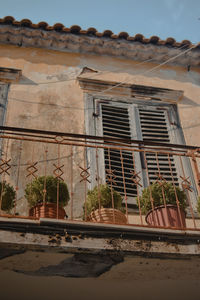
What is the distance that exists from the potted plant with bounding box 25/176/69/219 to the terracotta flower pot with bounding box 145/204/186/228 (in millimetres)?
1258

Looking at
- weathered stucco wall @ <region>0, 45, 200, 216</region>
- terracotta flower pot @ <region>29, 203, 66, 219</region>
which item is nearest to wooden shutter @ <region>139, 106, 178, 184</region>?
weathered stucco wall @ <region>0, 45, 200, 216</region>

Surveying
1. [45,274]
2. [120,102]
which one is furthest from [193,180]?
[45,274]

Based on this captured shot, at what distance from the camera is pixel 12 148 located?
774cm

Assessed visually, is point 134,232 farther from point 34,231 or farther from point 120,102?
point 120,102

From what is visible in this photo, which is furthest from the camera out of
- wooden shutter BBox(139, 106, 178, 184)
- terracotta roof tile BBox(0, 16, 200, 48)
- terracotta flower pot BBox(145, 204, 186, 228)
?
terracotta roof tile BBox(0, 16, 200, 48)

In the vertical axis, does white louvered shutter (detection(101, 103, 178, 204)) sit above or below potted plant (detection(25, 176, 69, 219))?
above

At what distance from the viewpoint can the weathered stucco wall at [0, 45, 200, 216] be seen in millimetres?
7938

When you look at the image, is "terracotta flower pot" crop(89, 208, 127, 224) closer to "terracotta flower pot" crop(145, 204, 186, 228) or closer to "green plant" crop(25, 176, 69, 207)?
"terracotta flower pot" crop(145, 204, 186, 228)

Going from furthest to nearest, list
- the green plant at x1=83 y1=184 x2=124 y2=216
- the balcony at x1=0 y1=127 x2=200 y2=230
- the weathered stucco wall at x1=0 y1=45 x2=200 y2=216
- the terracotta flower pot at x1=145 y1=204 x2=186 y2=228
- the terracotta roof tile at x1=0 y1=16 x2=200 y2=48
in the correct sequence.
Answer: the terracotta roof tile at x1=0 y1=16 x2=200 y2=48 < the weathered stucco wall at x1=0 y1=45 x2=200 y2=216 < the balcony at x1=0 y1=127 x2=200 y2=230 < the green plant at x1=83 y1=184 x2=124 y2=216 < the terracotta flower pot at x1=145 y1=204 x2=186 y2=228

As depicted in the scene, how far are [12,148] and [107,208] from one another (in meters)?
2.61

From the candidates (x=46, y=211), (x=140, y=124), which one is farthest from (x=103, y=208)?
(x=140, y=124)

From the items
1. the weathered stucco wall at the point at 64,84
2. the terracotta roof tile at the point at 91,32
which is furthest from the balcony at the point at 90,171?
the terracotta roof tile at the point at 91,32

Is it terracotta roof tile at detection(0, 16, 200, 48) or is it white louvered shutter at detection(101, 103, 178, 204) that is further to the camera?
terracotta roof tile at detection(0, 16, 200, 48)

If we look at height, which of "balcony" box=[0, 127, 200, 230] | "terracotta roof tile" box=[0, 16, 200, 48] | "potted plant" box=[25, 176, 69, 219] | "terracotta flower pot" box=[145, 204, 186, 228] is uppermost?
"terracotta roof tile" box=[0, 16, 200, 48]
